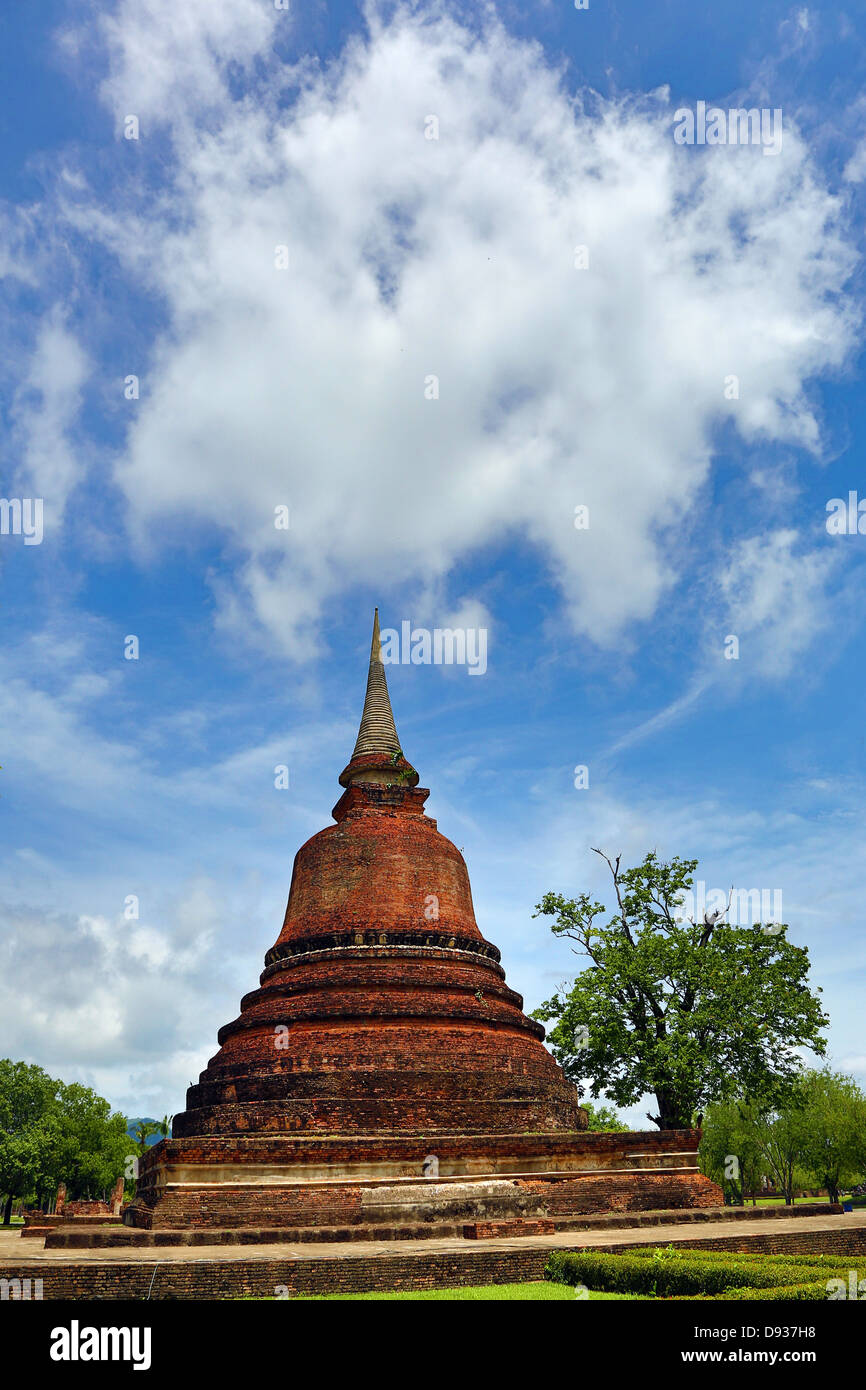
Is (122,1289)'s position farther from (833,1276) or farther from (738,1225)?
(738,1225)

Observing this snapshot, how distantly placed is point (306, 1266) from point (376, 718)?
22.7m

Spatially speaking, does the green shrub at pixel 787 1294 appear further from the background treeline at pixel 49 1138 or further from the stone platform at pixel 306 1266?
the background treeline at pixel 49 1138

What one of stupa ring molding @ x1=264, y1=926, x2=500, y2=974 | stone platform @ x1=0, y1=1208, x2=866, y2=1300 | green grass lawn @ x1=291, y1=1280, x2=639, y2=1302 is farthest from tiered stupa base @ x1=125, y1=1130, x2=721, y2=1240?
stupa ring molding @ x1=264, y1=926, x2=500, y2=974

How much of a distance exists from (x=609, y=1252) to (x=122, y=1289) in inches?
262

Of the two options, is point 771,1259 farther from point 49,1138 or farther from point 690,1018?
point 49,1138

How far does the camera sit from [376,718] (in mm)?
33750

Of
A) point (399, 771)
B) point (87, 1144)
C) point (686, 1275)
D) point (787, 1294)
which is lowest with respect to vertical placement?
point (87, 1144)

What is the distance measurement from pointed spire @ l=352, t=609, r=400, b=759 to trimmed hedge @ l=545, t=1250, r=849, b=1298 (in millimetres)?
21187

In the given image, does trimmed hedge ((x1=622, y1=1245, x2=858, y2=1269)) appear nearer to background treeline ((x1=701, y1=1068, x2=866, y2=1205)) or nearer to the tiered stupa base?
the tiered stupa base

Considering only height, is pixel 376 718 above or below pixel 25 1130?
above

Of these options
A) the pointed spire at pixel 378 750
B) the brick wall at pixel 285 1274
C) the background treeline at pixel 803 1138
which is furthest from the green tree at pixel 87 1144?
the brick wall at pixel 285 1274

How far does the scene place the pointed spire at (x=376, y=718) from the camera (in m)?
32.8

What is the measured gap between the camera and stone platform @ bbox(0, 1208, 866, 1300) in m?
11.6

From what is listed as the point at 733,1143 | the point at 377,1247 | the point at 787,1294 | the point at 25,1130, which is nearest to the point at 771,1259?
the point at 787,1294
